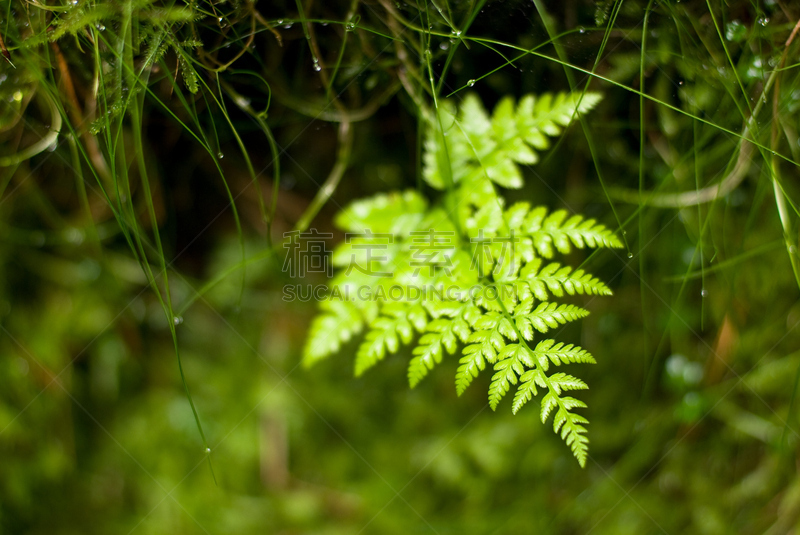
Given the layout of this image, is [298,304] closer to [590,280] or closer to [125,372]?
[125,372]

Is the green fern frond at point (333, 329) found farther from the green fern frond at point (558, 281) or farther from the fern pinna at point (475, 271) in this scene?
the green fern frond at point (558, 281)

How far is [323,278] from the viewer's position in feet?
5.69

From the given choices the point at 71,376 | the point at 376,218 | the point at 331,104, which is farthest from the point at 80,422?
the point at 331,104

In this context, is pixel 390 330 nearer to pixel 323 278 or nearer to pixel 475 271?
pixel 475 271

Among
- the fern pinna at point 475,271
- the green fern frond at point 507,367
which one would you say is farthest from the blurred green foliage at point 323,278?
the green fern frond at point 507,367

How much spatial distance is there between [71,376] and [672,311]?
6.65ft

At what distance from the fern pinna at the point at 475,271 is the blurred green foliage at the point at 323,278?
0.47 feet

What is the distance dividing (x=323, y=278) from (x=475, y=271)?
0.83 metres

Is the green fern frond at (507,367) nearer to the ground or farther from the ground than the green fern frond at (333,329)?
farther from the ground

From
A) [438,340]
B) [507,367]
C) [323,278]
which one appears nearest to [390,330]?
[438,340]

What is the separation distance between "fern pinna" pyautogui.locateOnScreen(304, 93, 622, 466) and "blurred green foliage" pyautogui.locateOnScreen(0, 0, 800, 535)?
14 cm

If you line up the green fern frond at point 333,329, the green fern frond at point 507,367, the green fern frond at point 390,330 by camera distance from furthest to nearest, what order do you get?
the green fern frond at point 333,329 → the green fern frond at point 390,330 → the green fern frond at point 507,367

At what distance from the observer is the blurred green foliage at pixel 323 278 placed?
104 cm

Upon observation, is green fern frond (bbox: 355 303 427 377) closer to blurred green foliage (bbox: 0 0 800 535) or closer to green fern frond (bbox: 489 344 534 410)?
green fern frond (bbox: 489 344 534 410)
